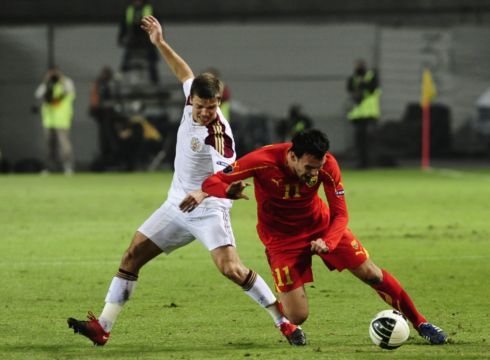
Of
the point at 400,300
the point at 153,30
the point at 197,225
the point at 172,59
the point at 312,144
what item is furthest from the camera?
the point at 153,30

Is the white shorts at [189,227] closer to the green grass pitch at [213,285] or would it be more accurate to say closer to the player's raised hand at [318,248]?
the green grass pitch at [213,285]

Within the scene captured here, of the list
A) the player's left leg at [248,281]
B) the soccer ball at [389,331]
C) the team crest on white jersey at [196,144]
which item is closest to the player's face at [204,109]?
the team crest on white jersey at [196,144]

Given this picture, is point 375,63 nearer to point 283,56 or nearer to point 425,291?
point 283,56

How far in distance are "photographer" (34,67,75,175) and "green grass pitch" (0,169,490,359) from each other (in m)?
7.21

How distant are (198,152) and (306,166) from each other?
928mm

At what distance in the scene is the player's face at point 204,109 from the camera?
26.8 feet

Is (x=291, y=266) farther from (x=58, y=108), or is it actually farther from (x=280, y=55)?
(x=280, y=55)

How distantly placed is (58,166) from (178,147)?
2116 cm

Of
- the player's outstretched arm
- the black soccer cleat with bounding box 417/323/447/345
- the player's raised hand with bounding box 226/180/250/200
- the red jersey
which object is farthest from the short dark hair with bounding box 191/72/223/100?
the black soccer cleat with bounding box 417/323/447/345

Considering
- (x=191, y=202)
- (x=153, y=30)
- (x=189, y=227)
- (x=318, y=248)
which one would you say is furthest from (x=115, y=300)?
(x=153, y=30)

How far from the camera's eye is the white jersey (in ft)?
27.1

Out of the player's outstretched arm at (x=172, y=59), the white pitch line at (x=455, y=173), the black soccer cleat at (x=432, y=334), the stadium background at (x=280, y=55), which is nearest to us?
the black soccer cleat at (x=432, y=334)

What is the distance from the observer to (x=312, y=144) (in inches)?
301

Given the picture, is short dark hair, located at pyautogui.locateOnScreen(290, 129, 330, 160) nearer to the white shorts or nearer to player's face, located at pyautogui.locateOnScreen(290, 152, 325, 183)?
player's face, located at pyautogui.locateOnScreen(290, 152, 325, 183)
